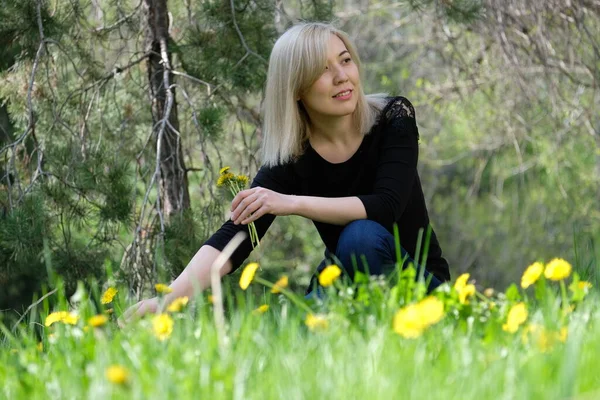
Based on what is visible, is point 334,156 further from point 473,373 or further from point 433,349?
point 473,373

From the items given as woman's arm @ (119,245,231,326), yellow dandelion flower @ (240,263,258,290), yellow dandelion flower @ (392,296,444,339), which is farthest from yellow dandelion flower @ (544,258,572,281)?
woman's arm @ (119,245,231,326)

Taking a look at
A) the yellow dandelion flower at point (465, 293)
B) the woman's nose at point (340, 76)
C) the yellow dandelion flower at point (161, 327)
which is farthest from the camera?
the woman's nose at point (340, 76)

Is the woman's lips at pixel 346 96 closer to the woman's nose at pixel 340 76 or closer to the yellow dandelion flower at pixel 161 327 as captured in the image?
the woman's nose at pixel 340 76

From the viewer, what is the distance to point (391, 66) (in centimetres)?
694

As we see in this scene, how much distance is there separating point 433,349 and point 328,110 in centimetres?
110

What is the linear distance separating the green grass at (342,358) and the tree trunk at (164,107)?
1.57 meters

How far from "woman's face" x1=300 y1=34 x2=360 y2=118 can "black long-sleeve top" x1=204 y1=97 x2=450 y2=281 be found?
0.42 ft

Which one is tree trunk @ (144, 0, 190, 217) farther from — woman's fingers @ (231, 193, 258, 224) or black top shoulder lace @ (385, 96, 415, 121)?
woman's fingers @ (231, 193, 258, 224)

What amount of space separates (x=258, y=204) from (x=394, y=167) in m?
0.43

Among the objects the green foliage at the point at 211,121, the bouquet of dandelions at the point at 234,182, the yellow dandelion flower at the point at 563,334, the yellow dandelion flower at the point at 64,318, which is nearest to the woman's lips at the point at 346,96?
the bouquet of dandelions at the point at 234,182

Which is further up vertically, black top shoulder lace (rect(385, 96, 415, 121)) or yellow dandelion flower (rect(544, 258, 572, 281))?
black top shoulder lace (rect(385, 96, 415, 121))

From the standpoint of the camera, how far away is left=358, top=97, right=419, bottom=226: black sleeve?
2205 millimetres

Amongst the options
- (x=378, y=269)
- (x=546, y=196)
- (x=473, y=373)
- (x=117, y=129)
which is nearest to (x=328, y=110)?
(x=378, y=269)

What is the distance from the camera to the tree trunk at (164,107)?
3197 millimetres
